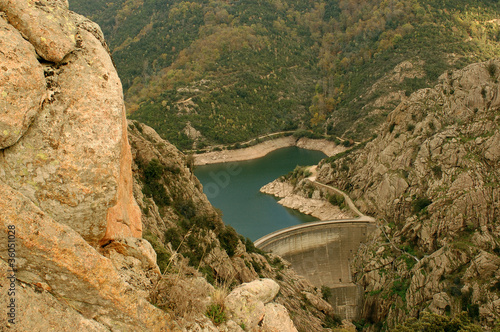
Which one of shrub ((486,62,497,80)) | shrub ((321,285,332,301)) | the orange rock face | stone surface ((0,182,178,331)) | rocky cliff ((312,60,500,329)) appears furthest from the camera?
shrub ((486,62,497,80))

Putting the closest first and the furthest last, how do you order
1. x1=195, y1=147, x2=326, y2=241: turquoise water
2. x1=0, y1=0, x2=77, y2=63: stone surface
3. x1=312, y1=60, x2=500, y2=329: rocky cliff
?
1. x1=0, y1=0, x2=77, y2=63: stone surface
2. x1=312, y1=60, x2=500, y2=329: rocky cliff
3. x1=195, y1=147, x2=326, y2=241: turquoise water

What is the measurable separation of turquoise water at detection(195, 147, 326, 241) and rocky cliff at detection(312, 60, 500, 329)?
10.1 metres

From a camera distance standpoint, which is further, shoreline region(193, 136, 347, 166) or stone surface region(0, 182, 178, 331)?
shoreline region(193, 136, 347, 166)

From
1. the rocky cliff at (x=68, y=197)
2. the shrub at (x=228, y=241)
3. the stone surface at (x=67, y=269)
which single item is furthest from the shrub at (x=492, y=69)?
the stone surface at (x=67, y=269)

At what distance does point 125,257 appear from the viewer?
20.0ft

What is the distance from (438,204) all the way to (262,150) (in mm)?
47404

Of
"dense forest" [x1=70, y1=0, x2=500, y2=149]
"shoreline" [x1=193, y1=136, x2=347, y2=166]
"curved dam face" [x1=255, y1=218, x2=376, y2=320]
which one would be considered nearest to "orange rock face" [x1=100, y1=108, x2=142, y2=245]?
"curved dam face" [x1=255, y1=218, x2=376, y2=320]

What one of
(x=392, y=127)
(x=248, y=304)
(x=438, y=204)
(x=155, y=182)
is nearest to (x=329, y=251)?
(x=438, y=204)

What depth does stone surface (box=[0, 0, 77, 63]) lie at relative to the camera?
17.1 feet

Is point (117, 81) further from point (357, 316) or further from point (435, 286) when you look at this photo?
point (357, 316)

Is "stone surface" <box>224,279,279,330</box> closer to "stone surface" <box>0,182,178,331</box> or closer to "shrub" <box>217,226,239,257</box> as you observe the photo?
"stone surface" <box>0,182,178,331</box>

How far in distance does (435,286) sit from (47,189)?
26.3m

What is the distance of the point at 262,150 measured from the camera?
3027 inches

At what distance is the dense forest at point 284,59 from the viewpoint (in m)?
77.0
